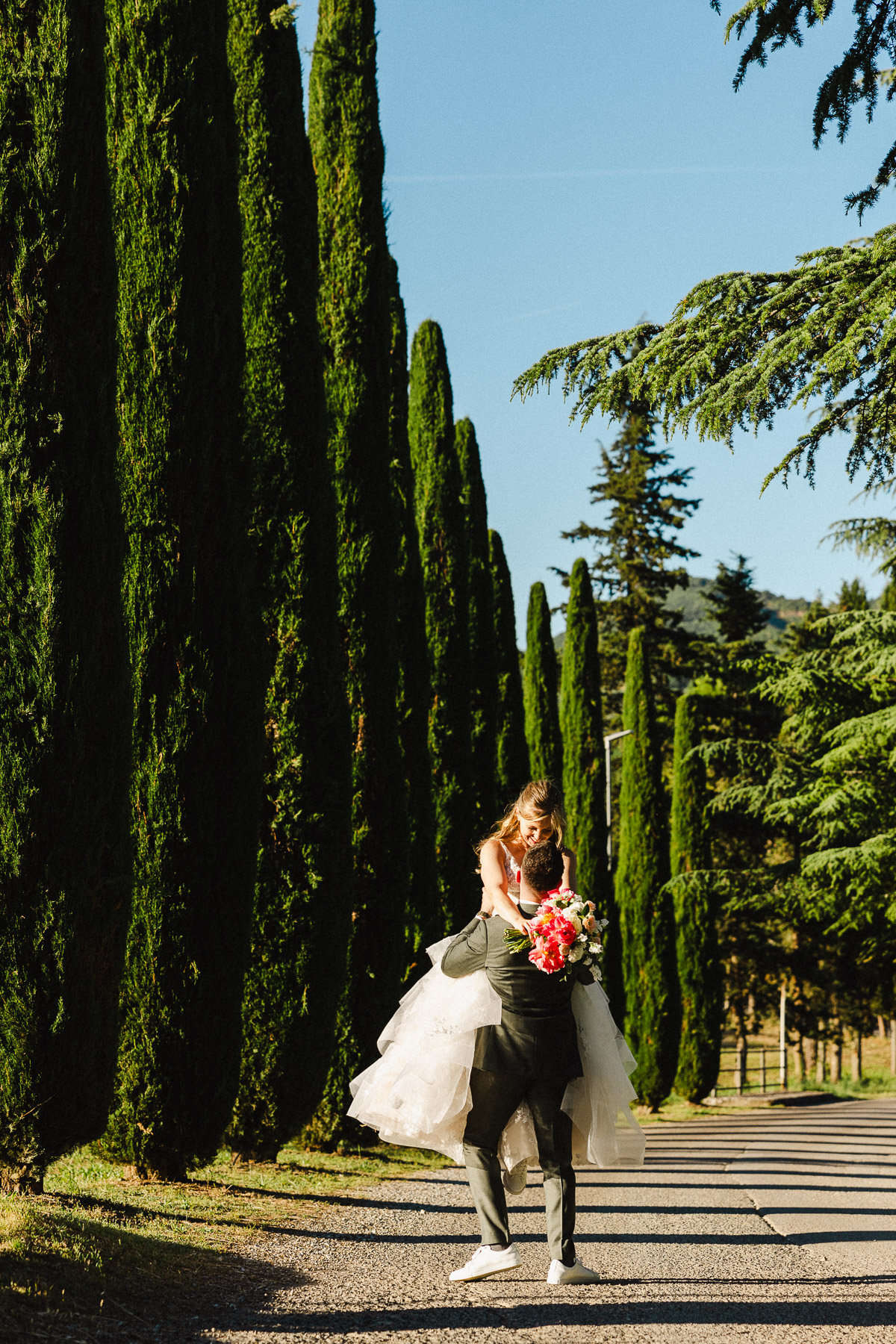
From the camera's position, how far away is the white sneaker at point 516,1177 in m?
5.73

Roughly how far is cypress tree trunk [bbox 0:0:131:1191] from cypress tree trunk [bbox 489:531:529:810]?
12.7m

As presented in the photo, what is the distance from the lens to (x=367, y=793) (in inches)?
448

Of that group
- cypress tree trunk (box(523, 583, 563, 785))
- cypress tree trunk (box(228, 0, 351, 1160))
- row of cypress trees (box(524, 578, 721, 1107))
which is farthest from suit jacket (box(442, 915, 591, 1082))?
cypress tree trunk (box(523, 583, 563, 785))

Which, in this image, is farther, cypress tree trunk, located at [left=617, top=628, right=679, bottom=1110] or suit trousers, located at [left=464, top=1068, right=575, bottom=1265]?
cypress tree trunk, located at [left=617, top=628, right=679, bottom=1110]

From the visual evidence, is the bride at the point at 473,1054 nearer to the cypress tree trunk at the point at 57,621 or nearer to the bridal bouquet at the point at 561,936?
the bridal bouquet at the point at 561,936

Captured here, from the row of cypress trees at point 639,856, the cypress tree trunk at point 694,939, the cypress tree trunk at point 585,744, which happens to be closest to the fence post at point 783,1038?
the cypress tree trunk at point 694,939

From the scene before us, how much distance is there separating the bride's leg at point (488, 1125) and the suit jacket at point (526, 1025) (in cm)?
7

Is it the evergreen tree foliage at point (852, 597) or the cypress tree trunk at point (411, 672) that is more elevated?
the evergreen tree foliage at point (852, 597)

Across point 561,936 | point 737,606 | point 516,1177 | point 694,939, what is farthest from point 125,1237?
point 737,606

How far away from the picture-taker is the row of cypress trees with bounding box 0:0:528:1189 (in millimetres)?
5895

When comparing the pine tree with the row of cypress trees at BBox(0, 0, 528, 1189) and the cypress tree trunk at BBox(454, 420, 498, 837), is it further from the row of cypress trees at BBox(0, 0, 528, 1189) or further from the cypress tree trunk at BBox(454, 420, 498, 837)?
the cypress tree trunk at BBox(454, 420, 498, 837)

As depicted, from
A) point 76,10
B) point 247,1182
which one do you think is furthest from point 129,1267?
point 76,10

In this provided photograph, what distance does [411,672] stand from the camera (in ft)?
44.3

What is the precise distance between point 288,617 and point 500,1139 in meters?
5.25
